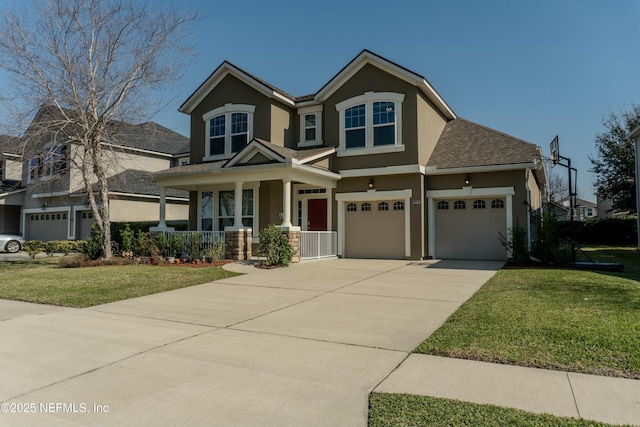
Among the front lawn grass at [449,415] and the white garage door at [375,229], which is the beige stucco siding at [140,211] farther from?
the front lawn grass at [449,415]

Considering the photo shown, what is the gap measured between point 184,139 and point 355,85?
738 inches

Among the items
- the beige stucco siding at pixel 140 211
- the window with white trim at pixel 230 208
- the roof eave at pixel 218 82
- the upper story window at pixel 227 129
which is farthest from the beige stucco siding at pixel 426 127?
the beige stucco siding at pixel 140 211

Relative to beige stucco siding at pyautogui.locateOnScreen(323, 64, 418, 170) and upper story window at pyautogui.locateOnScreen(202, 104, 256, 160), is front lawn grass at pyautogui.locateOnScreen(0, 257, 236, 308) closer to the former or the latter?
upper story window at pyautogui.locateOnScreen(202, 104, 256, 160)

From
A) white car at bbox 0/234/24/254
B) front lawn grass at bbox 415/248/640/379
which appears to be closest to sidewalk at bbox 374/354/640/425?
front lawn grass at bbox 415/248/640/379

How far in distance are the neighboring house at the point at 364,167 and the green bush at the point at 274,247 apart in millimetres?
695

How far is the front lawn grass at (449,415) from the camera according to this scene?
3.25 metres

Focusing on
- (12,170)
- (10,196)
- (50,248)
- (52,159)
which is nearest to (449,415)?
(52,159)

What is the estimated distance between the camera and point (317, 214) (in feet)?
57.8

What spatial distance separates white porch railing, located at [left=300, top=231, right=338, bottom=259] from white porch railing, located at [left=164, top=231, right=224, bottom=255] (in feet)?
10.3

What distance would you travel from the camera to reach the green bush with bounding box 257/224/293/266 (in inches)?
537

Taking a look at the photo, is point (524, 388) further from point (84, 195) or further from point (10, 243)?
point (10, 243)

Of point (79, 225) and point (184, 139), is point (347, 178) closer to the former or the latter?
point (79, 225)

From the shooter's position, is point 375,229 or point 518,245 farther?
point 375,229

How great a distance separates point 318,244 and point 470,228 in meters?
5.68
